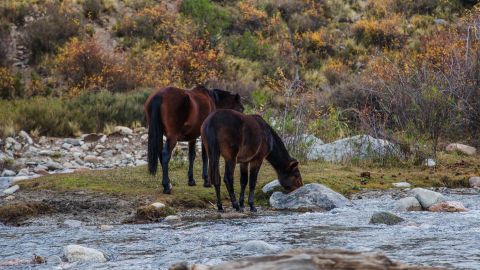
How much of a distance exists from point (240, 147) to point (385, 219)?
2054 millimetres

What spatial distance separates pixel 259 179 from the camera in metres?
Answer: 10.9

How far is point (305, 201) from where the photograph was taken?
9258 millimetres

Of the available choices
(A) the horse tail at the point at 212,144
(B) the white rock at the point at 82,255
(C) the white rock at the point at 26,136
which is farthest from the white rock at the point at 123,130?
(B) the white rock at the point at 82,255

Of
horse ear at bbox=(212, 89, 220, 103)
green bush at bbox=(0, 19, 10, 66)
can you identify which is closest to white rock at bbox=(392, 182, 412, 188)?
horse ear at bbox=(212, 89, 220, 103)

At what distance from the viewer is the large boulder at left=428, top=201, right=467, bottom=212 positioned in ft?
27.5

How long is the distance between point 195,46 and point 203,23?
10.9 feet

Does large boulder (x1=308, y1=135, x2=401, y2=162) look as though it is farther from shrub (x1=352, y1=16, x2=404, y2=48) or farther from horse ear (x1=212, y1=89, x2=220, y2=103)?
shrub (x1=352, y1=16, x2=404, y2=48)

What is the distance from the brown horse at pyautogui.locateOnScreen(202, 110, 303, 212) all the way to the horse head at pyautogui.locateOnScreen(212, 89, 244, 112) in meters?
1.66

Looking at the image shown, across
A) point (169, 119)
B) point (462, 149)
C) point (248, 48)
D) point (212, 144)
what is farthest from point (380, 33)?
point (212, 144)

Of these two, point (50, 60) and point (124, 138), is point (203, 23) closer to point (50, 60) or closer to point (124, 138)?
point (50, 60)

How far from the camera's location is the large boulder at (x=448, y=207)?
8367 mm

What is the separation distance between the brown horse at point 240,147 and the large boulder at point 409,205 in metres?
1.53

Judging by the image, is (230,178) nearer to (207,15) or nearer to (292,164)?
(292,164)

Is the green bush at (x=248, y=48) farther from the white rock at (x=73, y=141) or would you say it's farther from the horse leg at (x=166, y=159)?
the horse leg at (x=166, y=159)
